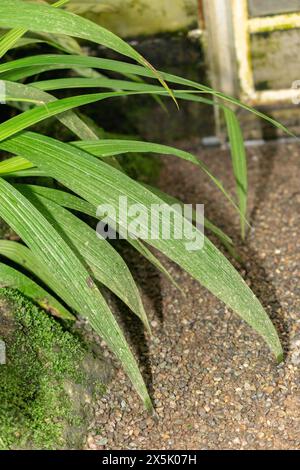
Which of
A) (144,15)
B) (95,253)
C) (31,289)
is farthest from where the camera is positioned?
(144,15)

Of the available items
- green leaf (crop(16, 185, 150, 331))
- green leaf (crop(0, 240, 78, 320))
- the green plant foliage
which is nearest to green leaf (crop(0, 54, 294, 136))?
the green plant foliage

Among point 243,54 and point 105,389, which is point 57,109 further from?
point 243,54

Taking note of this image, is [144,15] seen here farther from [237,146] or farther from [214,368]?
[214,368]

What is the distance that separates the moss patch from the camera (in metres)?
1.51

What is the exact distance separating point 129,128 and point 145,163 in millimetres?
275

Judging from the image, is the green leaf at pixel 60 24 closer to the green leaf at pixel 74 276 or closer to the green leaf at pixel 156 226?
the green leaf at pixel 156 226

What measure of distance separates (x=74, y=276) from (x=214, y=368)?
51 centimetres

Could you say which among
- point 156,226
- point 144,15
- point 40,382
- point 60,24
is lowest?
point 40,382

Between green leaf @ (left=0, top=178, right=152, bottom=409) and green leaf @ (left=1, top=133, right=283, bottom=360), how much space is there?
0.33ft

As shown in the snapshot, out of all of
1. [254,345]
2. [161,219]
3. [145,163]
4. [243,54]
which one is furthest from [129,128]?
[161,219]

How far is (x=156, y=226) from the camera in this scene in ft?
4.58

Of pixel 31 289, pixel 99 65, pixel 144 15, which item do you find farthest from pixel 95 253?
pixel 144 15

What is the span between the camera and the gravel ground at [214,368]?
5.22 feet

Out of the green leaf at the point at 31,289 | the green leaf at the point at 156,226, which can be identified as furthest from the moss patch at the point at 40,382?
the green leaf at the point at 156,226
